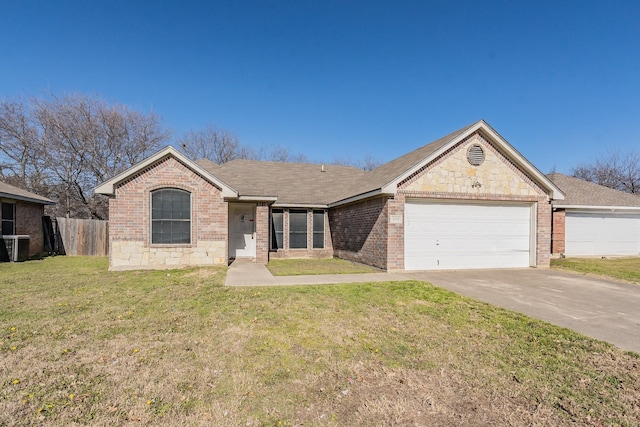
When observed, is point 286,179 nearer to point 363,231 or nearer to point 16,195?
point 363,231

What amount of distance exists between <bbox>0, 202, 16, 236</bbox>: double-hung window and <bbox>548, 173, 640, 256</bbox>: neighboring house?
25.8 m

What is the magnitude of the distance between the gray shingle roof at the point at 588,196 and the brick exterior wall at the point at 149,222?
15.9 metres

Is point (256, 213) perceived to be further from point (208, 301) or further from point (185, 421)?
point (185, 421)

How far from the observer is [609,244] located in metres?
16.8

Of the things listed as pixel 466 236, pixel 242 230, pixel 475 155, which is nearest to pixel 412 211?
pixel 466 236

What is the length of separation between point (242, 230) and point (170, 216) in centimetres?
354

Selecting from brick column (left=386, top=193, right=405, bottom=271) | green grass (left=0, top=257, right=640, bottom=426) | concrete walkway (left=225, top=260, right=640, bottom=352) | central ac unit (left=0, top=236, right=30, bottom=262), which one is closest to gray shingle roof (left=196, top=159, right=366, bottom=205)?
concrete walkway (left=225, top=260, right=640, bottom=352)

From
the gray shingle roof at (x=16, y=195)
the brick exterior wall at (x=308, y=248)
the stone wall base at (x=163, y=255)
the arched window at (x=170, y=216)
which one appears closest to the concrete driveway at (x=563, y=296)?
the brick exterior wall at (x=308, y=248)

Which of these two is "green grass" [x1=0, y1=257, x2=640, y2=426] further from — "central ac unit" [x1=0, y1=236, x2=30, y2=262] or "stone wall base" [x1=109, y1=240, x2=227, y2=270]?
"central ac unit" [x1=0, y1=236, x2=30, y2=262]

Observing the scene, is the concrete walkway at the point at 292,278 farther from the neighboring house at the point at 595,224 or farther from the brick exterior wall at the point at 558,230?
the neighboring house at the point at 595,224

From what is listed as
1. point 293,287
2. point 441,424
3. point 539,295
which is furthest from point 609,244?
point 441,424

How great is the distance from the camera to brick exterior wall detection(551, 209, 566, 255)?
15914 mm

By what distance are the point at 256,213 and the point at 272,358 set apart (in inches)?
408

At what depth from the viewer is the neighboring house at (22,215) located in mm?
14719
